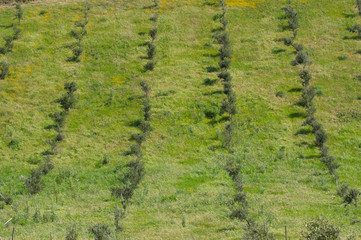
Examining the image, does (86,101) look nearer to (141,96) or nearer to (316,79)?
(141,96)

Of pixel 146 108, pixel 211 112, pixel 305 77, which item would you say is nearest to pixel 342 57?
pixel 305 77

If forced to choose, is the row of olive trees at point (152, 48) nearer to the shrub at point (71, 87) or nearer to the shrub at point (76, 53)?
the shrub at point (76, 53)

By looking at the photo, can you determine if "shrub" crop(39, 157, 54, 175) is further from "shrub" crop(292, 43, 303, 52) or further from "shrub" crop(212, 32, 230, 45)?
"shrub" crop(292, 43, 303, 52)

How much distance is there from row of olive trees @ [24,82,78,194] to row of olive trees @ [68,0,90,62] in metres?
10.6

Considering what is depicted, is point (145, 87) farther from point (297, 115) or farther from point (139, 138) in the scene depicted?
point (297, 115)

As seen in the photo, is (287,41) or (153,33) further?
(153,33)

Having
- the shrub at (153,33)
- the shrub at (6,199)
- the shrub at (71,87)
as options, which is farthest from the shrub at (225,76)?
the shrub at (6,199)

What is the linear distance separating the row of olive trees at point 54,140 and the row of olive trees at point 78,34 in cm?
1063

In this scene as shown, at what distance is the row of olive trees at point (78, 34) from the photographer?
6650cm

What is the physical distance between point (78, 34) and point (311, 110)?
46079 mm

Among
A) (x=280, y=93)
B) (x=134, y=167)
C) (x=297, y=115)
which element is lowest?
(x=134, y=167)

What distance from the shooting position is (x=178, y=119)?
52.0 m

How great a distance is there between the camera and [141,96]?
5684cm

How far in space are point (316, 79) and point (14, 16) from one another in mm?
62811
